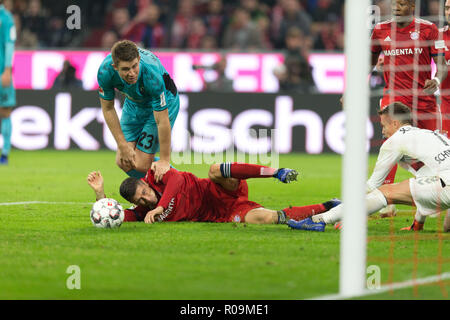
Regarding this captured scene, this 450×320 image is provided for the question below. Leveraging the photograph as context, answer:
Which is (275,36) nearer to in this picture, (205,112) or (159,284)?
(205,112)

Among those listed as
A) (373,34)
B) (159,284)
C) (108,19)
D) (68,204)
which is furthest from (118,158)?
(108,19)

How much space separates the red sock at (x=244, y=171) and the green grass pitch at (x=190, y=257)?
0.44m

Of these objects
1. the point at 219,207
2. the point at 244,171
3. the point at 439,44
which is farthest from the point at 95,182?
the point at 439,44

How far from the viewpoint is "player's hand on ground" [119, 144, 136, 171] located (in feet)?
26.3

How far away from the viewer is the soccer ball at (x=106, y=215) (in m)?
6.79

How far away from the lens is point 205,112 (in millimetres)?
15898

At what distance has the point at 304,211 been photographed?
7.15 m

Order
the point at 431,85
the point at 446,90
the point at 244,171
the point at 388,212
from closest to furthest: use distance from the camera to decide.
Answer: the point at 244,171, the point at 431,85, the point at 388,212, the point at 446,90

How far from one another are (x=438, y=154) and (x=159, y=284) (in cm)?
300

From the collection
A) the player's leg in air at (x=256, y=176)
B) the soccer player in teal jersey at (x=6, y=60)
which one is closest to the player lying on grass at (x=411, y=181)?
the player's leg in air at (x=256, y=176)

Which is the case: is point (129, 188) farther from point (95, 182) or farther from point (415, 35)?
point (415, 35)

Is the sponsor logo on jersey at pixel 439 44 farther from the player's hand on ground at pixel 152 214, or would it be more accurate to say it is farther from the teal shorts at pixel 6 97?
the teal shorts at pixel 6 97

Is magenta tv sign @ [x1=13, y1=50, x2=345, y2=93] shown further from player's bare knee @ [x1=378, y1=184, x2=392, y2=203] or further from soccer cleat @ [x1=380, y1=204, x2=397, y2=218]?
player's bare knee @ [x1=378, y1=184, x2=392, y2=203]

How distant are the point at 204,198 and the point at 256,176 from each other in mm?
563
